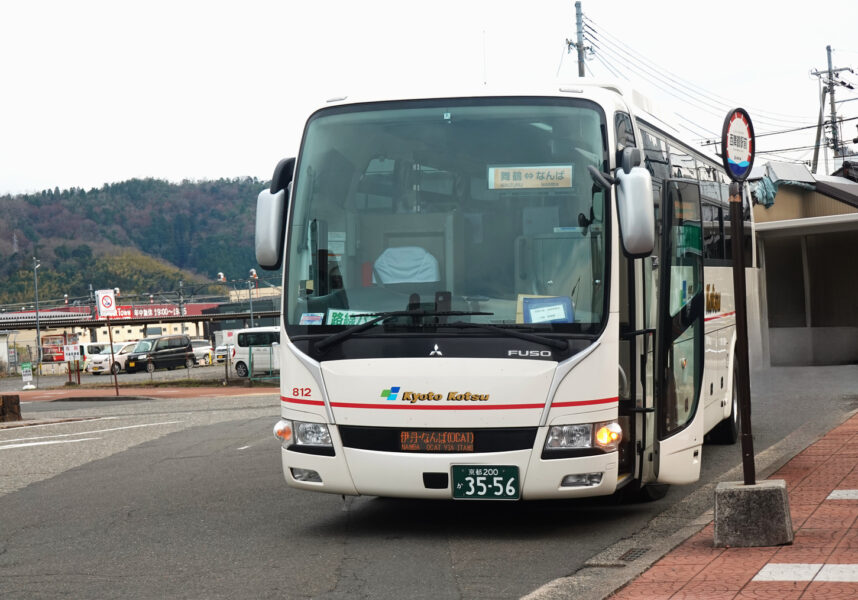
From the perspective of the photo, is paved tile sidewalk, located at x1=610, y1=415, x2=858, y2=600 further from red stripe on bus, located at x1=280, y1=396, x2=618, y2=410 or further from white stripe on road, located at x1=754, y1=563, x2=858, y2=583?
red stripe on bus, located at x1=280, y1=396, x2=618, y2=410

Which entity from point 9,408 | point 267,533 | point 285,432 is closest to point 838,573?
point 285,432

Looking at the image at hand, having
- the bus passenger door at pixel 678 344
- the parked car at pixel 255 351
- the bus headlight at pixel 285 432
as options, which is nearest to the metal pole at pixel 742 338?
the bus passenger door at pixel 678 344

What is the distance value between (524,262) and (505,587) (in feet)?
7.24

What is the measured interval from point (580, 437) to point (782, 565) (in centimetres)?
157

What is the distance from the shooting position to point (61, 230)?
153 m

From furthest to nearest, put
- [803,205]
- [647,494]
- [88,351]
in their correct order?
[88,351], [803,205], [647,494]

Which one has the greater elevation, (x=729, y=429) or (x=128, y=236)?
(x=128, y=236)

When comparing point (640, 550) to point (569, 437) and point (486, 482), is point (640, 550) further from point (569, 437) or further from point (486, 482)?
point (486, 482)

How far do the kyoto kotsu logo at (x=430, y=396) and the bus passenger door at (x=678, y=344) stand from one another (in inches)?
62.7

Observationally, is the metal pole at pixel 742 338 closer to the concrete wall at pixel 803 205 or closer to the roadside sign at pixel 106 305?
the concrete wall at pixel 803 205

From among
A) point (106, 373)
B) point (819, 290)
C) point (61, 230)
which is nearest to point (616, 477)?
point (819, 290)

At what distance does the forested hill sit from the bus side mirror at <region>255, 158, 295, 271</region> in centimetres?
12660

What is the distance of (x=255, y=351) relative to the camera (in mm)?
37188

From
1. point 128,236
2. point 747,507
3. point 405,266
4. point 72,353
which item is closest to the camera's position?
point 747,507
